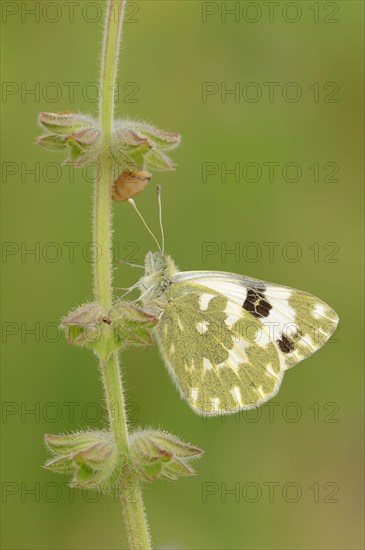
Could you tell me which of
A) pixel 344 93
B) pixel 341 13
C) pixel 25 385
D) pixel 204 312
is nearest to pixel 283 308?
pixel 204 312

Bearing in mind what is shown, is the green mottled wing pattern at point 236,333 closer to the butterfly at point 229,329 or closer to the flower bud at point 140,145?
the butterfly at point 229,329

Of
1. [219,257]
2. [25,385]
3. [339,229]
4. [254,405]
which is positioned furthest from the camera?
[339,229]

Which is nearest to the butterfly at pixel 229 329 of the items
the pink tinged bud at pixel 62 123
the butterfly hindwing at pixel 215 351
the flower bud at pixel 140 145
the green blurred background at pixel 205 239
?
the butterfly hindwing at pixel 215 351

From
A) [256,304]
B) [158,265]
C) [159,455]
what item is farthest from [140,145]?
[256,304]

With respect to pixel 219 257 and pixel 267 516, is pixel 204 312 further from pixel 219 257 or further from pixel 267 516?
pixel 267 516

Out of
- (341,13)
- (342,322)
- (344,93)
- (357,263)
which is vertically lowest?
(342,322)

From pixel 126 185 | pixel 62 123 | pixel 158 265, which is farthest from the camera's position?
pixel 158 265

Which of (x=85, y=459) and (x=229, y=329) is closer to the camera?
(x=85, y=459)

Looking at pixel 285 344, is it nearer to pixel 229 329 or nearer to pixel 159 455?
pixel 229 329
